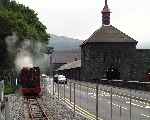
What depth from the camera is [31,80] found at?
53000 millimetres

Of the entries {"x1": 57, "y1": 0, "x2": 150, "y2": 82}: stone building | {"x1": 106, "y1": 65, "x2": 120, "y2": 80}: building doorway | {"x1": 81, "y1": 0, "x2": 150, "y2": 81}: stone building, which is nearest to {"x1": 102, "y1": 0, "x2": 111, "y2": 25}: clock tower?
{"x1": 57, "y1": 0, "x2": 150, "y2": 82}: stone building

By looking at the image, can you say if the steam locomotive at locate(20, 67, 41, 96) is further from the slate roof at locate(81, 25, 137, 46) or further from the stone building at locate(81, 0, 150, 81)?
the slate roof at locate(81, 25, 137, 46)

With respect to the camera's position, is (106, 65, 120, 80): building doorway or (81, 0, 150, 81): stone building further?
(81, 0, 150, 81): stone building

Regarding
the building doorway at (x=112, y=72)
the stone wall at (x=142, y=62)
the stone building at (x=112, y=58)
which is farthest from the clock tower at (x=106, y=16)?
the building doorway at (x=112, y=72)

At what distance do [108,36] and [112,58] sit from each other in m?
6.43

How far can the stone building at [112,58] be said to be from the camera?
378 ft

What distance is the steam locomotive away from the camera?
5291 cm

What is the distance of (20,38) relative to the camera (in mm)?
70312

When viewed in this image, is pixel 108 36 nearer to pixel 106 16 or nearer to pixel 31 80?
pixel 106 16

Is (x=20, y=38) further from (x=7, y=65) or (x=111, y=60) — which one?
(x=111, y=60)

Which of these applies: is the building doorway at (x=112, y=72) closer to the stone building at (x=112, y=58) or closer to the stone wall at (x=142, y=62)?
the stone building at (x=112, y=58)

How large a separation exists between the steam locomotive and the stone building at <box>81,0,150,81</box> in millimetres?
60926

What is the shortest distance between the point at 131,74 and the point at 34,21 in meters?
27.8

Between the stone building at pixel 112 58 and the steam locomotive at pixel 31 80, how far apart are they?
6093cm
